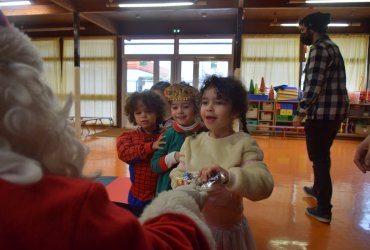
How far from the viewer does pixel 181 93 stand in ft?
5.42

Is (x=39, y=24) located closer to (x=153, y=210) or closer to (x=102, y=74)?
(x=102, y=74)

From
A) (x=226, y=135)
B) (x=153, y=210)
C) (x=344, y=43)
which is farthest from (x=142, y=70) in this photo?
(x=153, y=210)

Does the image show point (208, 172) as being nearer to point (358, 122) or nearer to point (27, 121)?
point (27, 121)

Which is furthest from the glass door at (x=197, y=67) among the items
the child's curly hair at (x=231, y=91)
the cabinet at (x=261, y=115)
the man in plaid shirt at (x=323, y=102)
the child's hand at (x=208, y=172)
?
the child's hand at (x=208, y=172)

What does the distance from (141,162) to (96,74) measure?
27.0 feet

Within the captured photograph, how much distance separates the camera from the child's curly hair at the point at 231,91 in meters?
1.32

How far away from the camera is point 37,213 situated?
38cm

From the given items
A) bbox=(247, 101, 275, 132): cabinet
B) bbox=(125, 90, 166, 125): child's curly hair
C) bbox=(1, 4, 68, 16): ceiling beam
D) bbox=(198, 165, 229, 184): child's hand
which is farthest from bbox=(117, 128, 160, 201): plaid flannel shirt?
bbox=(247, 101, 275, 132): cabinet

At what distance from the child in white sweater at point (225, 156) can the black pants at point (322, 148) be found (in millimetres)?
1115

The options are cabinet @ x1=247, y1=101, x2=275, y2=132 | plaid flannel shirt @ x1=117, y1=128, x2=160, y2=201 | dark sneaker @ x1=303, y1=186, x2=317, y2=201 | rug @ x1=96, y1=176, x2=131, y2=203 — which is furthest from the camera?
cabinet @ x1=247, y1=101, x2=275, y2=132

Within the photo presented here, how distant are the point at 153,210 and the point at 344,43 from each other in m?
8.82

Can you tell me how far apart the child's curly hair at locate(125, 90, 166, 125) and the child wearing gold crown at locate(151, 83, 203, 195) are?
0.51ft

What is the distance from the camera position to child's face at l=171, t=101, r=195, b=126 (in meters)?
1.63

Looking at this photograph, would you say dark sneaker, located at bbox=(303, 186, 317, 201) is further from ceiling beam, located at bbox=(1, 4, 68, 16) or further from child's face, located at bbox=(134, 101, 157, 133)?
ceiling beam, located at bbox=(1, 4, 68, 16)
